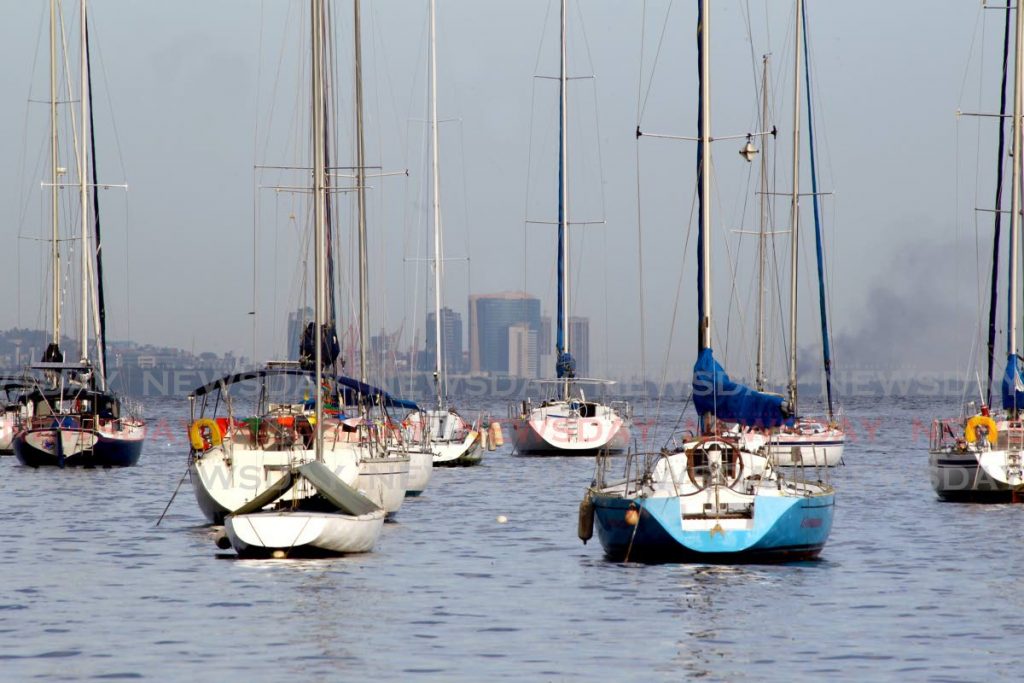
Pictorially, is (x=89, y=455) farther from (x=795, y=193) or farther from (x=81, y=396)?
(x=795, y=193)

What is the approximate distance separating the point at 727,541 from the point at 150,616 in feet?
29.8

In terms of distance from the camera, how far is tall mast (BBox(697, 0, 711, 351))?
1159 inches

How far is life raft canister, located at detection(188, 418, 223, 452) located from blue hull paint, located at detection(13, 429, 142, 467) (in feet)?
74.9

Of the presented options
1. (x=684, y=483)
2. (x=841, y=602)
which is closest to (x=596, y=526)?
(x=684, y=483)

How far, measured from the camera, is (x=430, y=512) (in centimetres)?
4044

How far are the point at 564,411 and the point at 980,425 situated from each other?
89.9 ft

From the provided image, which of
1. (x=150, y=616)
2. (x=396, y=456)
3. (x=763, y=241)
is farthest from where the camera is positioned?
(x=763, y=241)

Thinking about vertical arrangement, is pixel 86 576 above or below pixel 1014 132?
below

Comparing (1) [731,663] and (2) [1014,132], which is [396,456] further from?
(2) [1014,132]

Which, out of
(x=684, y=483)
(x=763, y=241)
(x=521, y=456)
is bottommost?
(x=521, y=456)

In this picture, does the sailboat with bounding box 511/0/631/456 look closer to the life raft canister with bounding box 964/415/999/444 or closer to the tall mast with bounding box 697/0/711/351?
the life raft canister with bounding box 964/415/999/444

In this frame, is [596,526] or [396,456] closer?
[596,526]

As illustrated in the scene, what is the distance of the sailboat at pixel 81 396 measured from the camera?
5572cm

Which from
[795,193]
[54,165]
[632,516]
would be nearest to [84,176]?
[54,165]
